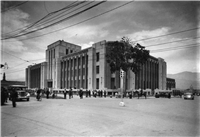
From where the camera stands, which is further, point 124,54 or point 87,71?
point 87,71

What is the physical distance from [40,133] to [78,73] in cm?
4303

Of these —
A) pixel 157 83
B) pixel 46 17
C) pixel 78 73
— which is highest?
pixel 46 17

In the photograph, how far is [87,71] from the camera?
45.2 m

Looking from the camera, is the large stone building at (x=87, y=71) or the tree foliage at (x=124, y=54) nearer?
the tree foliage at (x=124, y=54)

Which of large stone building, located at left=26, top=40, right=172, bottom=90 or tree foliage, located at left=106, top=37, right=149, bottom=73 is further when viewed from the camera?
large stone building, located at left=26, top=40, right=172, bottom=90

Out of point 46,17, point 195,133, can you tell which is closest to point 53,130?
point 195,133

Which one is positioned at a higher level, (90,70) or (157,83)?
(90,70)

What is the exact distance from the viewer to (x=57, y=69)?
191 feet

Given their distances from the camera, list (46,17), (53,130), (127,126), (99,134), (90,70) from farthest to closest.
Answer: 1. (90,70)
2. (46,17)
3. (127,126)
4. (53,130)
5. (99,134)

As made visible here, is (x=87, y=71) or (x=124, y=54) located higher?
(x=124, y=54)

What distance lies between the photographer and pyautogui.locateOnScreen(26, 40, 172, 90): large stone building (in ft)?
133

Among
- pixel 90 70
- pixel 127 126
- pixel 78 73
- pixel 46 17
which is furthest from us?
pixel 78 73

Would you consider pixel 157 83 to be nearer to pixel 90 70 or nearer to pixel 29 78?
pixel 90 70

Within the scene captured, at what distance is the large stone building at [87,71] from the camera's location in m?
40.5
